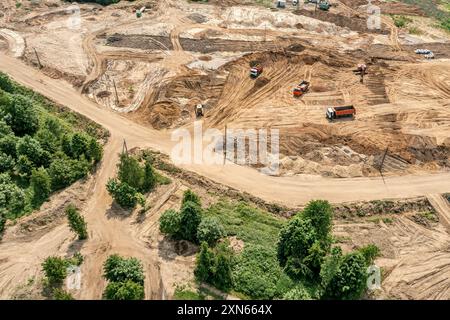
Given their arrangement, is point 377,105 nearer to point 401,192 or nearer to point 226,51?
point 401,192

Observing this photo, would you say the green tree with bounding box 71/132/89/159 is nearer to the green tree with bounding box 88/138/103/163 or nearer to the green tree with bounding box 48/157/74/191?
A: the green tree with bounding box 88/138/103/163

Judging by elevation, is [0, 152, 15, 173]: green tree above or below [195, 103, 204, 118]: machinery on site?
above

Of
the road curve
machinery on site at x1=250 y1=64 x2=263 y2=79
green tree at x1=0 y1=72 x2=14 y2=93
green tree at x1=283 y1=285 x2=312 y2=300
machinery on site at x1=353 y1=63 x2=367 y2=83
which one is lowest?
the road curve

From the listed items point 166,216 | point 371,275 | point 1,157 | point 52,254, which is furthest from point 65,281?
point 371,275

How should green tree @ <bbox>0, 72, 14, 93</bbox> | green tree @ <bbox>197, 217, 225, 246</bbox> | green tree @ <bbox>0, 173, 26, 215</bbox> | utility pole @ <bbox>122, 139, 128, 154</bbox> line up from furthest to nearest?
green tree @ <bbox>0, 72, 14, 93</bbox> → utility pole @ <bbox>122, 139, 128, 154</bbox> → green tree @ <bbox>0, 173, 26, 215</bbox> → green tree @ <bbox>197, 217, 225, 246</bbox>

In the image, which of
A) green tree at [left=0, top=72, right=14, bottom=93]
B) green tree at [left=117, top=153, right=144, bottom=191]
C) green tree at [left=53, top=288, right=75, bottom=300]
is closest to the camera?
green tree at [left=53, top=288, right=75, bottom=300]

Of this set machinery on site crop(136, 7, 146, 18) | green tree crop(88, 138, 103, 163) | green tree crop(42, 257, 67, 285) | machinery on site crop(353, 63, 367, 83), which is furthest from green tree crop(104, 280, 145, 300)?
machinery on site crop(136, 7, 146, 18)

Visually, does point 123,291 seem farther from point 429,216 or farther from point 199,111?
point 429,216
